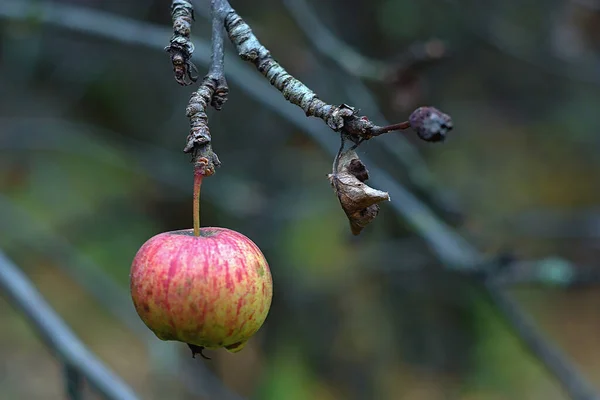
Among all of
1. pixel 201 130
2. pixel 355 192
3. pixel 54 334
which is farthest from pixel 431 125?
pixel 54 334

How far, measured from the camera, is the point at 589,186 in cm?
707

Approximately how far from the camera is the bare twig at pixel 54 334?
1987 millimetres

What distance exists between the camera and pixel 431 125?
0.93m

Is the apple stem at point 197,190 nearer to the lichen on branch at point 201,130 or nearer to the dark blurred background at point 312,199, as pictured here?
the lichen on branch at point 201,130

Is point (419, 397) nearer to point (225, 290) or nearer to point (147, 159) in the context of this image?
point (147, 159)

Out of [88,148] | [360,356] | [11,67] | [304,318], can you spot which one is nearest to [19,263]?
[88,148]

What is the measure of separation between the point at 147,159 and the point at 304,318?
2.03 m

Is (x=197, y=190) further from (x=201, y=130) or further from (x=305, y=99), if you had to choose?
(x=305, y=99)

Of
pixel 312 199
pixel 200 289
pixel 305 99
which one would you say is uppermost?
pixel 312 199

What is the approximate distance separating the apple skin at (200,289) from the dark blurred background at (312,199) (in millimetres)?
3040

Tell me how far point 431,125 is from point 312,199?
422 cm

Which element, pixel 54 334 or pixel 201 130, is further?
pixel 54 334

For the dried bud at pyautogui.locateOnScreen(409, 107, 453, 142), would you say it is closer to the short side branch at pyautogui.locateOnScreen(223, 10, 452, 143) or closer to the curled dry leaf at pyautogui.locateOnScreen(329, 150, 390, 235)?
the short side branch at pyautogui.locateOnScreen(223, 10, 452, 143)

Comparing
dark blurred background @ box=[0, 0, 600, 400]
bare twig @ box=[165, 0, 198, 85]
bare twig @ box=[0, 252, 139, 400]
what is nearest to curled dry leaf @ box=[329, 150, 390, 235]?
bare twig @ box=[165, 0, 198, 85]
